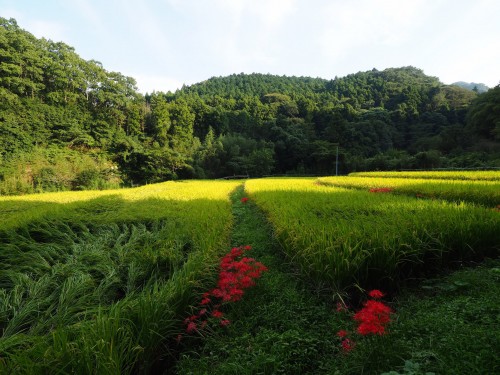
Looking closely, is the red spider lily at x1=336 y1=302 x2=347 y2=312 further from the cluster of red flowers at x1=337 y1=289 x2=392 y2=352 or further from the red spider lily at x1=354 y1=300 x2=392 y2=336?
the red spider lily at x1=354 y1=300 x2=392 y2=336

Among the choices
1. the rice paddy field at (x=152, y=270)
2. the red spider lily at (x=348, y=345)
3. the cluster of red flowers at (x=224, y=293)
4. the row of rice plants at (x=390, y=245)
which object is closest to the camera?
the rice paddy field at (x=152, y=270)

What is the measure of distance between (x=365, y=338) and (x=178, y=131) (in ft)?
127

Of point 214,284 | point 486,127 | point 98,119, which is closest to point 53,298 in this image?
point 214,284

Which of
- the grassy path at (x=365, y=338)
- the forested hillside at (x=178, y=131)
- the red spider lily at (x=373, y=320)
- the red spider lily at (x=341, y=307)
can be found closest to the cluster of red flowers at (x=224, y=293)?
the grassy path at (x=365, y=338)

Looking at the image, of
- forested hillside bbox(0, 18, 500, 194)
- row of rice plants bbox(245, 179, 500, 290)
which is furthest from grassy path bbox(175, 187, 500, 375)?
forested hillside bbox(0, 18, 500, 194)

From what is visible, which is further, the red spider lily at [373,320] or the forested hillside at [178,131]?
the forested hillside at [178,131]

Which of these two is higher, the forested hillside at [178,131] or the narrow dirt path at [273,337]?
the forested hillside at [178,131]

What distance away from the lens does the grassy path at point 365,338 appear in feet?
5.09

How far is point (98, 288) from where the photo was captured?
105 inches

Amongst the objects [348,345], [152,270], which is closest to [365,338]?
[348,345]

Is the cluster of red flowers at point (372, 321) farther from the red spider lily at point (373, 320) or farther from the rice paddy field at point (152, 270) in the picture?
the rice paddy field at point (152, 270)

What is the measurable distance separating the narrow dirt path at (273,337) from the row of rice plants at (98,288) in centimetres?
41

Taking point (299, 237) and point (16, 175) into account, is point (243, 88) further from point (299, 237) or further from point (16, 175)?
point (299, 237)

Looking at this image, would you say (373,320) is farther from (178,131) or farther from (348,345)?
(178,131)
